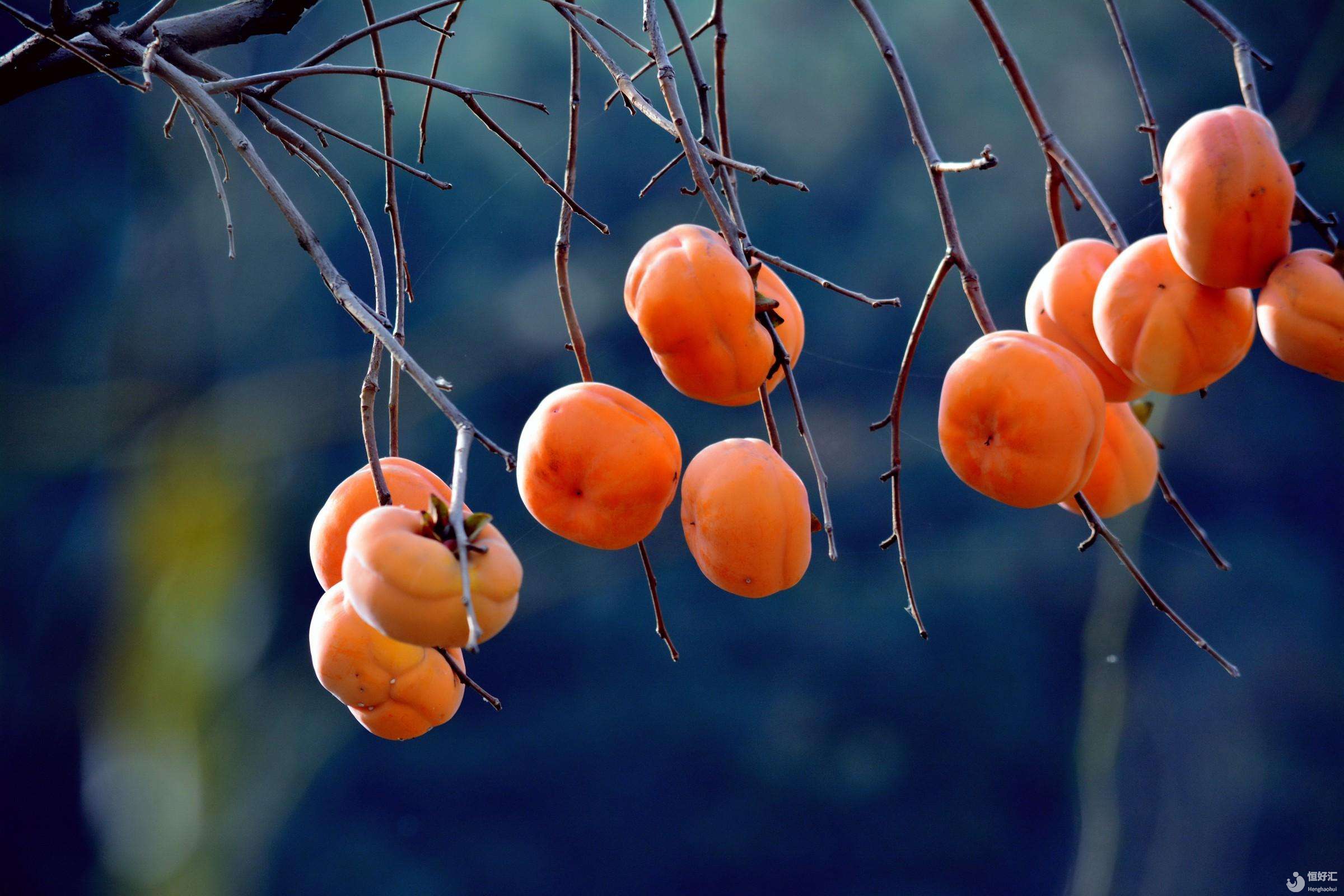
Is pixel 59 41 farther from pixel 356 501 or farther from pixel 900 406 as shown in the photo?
pixel 900 406

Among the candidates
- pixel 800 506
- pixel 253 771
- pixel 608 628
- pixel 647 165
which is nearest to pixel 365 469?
pixel 800 506

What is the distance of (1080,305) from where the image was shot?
0.60 m

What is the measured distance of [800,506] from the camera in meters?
0.50

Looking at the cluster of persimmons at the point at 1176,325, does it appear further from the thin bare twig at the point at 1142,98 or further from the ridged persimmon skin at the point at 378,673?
the ridged persimmon skin at the point at 378,673

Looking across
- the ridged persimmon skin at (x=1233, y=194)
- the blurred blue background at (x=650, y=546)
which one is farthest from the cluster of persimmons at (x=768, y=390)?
the blurred blue background at (x=650, y=546)

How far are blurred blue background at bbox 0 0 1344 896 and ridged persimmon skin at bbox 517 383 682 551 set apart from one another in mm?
1314

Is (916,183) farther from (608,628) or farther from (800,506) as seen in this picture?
(800,506)

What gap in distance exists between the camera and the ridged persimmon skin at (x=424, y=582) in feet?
0.98

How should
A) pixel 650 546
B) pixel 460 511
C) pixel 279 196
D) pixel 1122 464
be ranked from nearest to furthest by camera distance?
pixel 460 511, pixel 279 196, pixel 1122 464, pixel 650 546

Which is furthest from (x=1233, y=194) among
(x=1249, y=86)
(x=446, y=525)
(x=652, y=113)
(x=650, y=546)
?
(x=650, y=546)

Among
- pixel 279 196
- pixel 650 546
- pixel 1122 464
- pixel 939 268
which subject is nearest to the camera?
pixel 279 196

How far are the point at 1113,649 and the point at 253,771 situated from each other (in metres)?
1.58

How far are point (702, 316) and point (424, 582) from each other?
0.22m

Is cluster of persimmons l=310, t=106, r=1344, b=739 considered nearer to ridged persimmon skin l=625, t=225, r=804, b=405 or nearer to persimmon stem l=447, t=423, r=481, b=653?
ridged persimmon skin l=625, t=225, r=804, b=405
